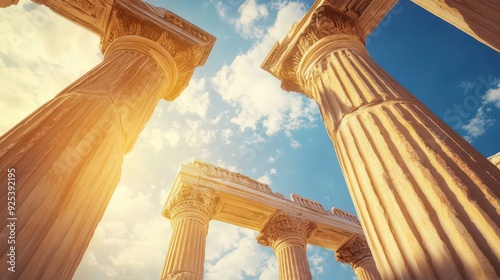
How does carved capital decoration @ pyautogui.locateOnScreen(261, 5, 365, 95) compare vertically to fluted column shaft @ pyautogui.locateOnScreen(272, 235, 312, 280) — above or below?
above

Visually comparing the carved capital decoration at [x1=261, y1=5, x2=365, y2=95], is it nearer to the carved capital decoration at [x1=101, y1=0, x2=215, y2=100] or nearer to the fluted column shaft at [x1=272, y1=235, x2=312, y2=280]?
the carved capital decoration at [x1=101, y1=0, x2=215, y2=100]

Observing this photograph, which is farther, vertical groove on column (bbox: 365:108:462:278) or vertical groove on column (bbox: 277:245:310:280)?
vertical groove on column (bbox: 277:245:310:280)

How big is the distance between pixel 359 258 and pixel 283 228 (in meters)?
6.07

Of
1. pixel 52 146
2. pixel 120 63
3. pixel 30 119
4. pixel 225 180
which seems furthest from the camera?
pixel 225 180

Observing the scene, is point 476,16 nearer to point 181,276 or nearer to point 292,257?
point 181,276

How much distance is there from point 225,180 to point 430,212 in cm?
1267

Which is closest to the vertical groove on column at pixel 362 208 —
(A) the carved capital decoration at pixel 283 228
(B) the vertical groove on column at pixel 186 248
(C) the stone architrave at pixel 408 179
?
(C) the stone architrave at pixel 408 179

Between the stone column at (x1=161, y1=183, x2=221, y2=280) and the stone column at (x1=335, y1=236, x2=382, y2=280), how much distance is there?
9.38 m

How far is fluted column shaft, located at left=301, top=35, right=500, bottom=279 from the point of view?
2260mm

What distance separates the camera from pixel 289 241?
13.7 metres

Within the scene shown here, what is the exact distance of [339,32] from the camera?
635cm

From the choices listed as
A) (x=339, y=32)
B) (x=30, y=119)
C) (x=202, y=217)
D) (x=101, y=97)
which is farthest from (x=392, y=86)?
(x=202, y=217)

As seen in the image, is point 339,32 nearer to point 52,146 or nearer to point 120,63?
point 120,63

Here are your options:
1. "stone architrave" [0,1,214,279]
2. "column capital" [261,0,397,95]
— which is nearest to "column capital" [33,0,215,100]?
"stone architrave" [0,1,214,279]
